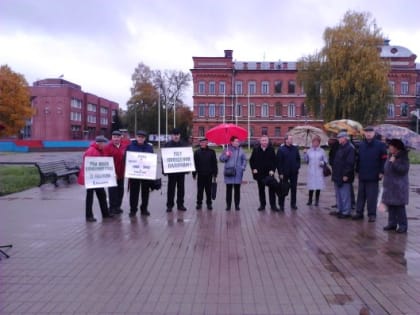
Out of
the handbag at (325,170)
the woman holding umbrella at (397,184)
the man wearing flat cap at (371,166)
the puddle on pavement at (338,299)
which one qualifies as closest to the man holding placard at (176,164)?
the handbag at (325,170)

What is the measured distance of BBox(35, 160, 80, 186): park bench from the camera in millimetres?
17562

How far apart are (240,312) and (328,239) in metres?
4.05

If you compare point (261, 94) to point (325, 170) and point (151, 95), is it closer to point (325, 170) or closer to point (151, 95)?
point (151, 95)

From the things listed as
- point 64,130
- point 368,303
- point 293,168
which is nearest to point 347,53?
point 293,168

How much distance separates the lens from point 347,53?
161 ft

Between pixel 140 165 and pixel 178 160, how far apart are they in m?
1.02

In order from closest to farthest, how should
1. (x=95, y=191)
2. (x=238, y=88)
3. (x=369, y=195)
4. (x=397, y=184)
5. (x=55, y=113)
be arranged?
(x=397, y=184) < (x=369, y=195) < (x=95, y=191) < (x=238, y=88) < (x=55, y=113)

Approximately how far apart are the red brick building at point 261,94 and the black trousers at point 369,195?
65.3 meters

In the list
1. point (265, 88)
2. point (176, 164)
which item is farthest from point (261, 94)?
point (176, 164)

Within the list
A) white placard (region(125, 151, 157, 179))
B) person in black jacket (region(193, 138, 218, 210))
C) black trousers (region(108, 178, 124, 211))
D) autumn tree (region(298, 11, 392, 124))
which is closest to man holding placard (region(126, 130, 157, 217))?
white placard (region(125, 151, 157, 179))

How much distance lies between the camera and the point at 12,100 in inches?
2467

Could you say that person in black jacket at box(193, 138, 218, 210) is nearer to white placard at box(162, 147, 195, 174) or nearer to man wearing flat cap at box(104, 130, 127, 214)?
white placard at box(162, 147, 195, 174)

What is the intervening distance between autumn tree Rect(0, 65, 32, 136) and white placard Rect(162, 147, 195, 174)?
2232 inches

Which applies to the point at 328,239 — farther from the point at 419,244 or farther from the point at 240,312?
Result: the point at 240,312
